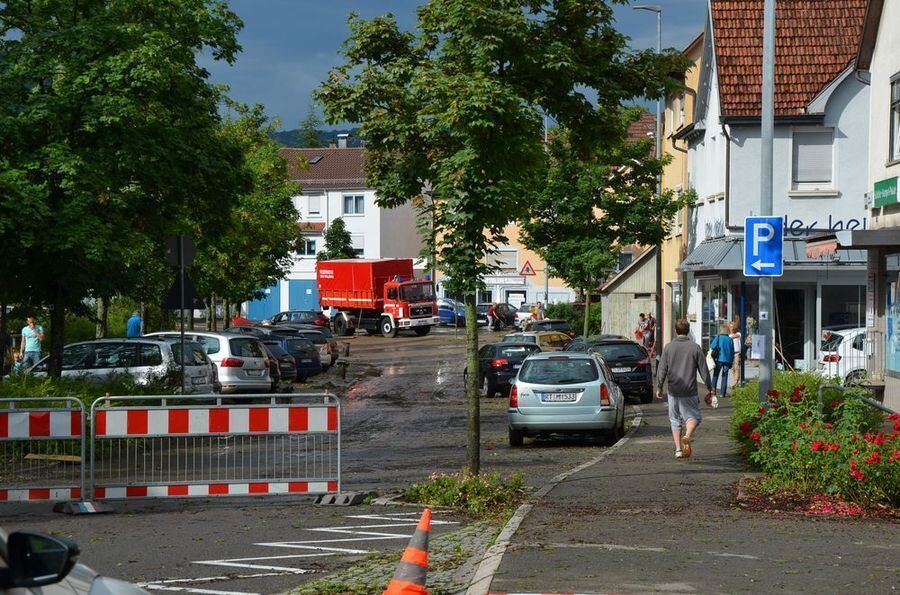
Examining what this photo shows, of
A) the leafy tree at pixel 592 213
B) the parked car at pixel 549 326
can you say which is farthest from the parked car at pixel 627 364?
the parked car at pixel 549 326

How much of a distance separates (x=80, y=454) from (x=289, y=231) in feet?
117

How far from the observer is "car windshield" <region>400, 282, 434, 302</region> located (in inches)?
2766

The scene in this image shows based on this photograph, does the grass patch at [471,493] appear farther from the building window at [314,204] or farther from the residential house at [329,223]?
the building window at [314,204]

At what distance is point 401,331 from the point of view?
7600 cm

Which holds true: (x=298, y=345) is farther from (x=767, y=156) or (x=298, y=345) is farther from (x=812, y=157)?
(x=767, y=156)

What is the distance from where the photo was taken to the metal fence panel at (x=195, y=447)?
13.9 m

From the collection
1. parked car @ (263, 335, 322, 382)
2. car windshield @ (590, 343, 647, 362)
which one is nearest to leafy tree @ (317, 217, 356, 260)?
parked car @ (263, 335, 322, 382)

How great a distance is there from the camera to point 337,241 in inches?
3671

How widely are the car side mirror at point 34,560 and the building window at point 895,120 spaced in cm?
2075

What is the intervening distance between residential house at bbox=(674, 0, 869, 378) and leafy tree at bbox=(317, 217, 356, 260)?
2256 inches

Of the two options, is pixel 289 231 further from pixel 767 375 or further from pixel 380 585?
pixel 380 585

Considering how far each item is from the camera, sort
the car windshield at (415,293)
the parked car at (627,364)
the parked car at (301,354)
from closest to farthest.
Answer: the parked car at (627,364) < the parked car at (301,354) < the car windshield at (415,293)

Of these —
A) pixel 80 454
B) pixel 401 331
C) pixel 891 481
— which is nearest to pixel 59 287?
pixel 80 454

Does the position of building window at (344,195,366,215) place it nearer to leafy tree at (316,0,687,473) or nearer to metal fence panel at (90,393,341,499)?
leafy tree at (316,0,687,473)
